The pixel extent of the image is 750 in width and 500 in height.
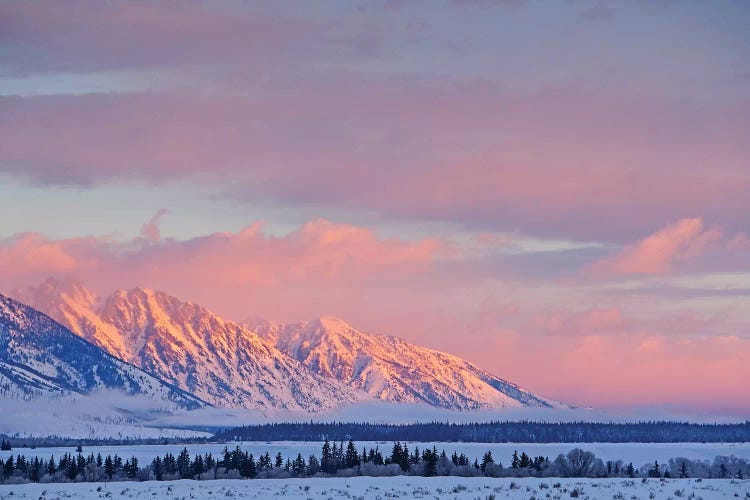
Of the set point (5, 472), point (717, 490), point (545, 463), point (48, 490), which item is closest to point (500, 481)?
point (717, 490)

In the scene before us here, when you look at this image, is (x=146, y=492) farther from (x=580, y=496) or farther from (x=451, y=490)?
(x=580, y=496)

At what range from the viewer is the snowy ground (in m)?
71.9

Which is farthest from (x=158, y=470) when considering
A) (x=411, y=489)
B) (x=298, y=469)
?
(x=411, y=489)

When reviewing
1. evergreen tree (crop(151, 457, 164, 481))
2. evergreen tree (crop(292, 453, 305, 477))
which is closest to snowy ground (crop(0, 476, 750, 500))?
evergreen tree (crop(151, 457, 164, 481))

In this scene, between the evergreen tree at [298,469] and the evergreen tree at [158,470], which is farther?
the evergreen tree at [298,469]

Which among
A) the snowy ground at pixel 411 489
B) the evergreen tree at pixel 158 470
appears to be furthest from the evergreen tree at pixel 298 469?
the snowy ground at pixel 411 489

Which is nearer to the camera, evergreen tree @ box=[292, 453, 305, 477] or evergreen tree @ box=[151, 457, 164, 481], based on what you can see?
evergreen tree @ box=[151, 457, 164, 481]

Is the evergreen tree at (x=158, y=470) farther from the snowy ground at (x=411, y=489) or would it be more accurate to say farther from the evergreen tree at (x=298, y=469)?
the snowy ground at (x=411, y=489)

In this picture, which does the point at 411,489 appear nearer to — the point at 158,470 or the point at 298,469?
the point at 158,470

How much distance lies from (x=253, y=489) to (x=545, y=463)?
226 feet

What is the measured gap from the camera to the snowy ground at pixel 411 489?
71938 mm

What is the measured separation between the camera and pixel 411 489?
7612 cm

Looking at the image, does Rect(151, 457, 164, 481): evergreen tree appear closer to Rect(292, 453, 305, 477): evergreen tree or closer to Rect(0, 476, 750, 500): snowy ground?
Rect(292, 453, 305, 477): evergreen tree

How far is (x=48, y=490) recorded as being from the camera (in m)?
78.8
